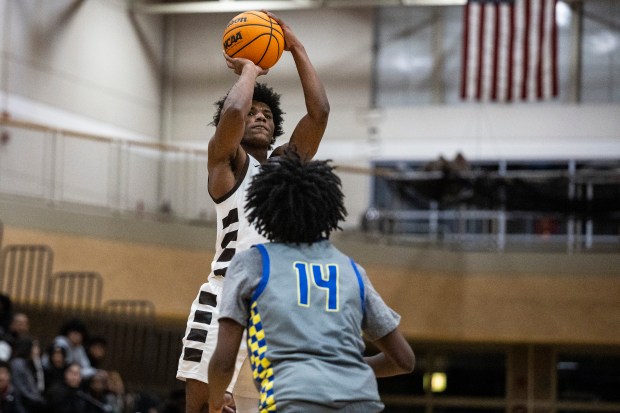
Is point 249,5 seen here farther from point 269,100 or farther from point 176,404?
point 269,100

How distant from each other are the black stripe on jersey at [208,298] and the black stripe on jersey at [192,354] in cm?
21

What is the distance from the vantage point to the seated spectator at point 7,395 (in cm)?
995

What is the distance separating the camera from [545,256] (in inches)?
682

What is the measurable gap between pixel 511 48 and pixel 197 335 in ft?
46.1

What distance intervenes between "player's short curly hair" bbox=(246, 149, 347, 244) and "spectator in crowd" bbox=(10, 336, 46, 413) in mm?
7155

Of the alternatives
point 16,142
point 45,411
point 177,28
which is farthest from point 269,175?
point 177,28

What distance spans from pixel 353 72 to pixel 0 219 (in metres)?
9.26

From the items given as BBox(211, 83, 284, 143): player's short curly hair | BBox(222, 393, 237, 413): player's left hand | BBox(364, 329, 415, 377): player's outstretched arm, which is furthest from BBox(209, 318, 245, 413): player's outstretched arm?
BBox(211, 83, 284, 143): player's short curly hair

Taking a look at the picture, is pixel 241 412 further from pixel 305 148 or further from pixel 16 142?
pixel 16 142

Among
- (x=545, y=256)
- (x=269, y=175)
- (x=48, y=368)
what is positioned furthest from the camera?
(x=545, y=256)

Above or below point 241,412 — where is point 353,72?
above

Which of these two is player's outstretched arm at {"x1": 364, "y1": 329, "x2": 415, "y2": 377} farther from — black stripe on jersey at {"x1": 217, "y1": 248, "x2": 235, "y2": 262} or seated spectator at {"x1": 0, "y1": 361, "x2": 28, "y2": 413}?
seated spectator at {"x1": 0, "y1": 361, "x2": 28, "y2": 413}

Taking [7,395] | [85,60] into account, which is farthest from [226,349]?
[85,60]

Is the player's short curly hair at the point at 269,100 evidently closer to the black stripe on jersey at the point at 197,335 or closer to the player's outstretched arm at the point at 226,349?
the black stripe on jersey at the point at 197,335
